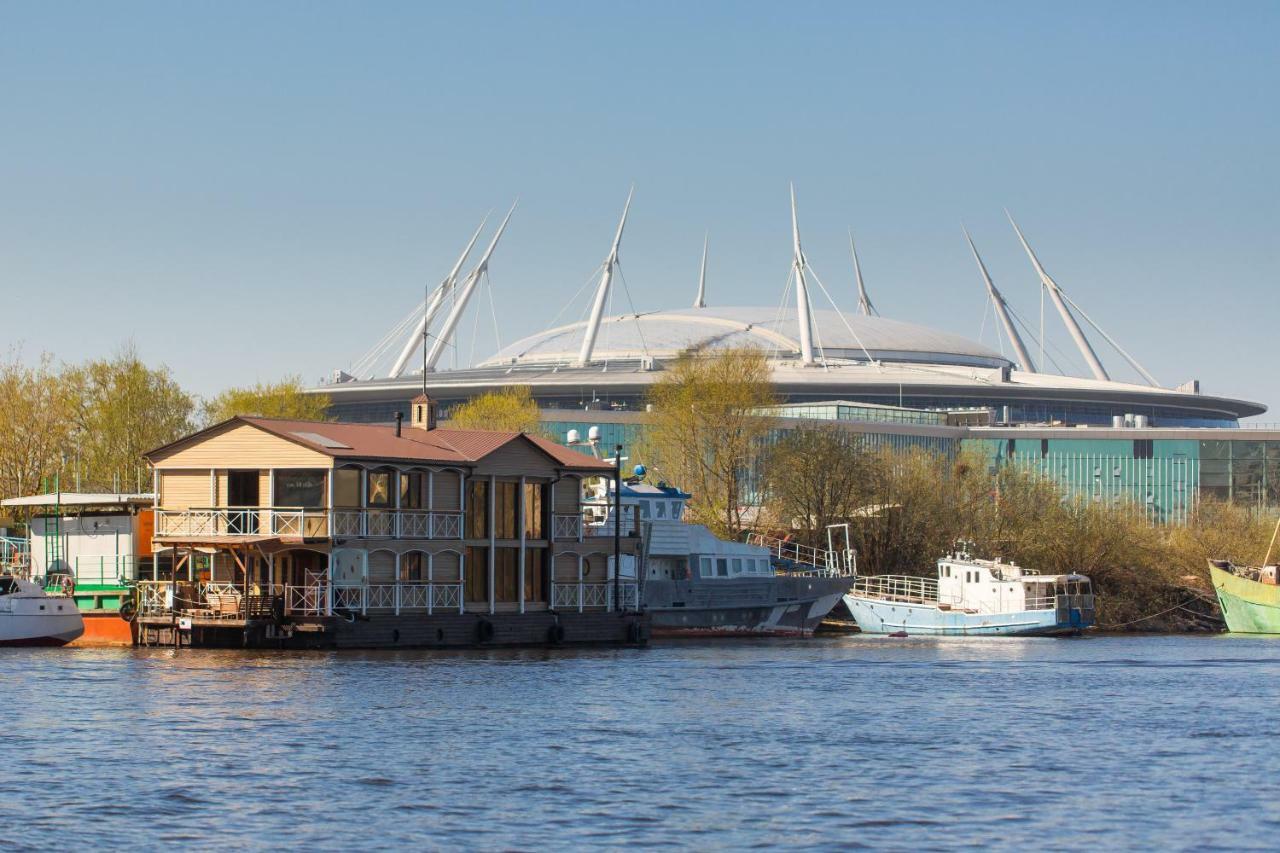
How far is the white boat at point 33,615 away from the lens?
73.9 meters

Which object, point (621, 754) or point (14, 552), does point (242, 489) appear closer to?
point (14, 552)

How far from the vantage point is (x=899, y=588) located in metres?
105

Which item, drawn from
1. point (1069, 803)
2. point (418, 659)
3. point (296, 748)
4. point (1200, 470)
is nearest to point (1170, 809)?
point (1069, 803)

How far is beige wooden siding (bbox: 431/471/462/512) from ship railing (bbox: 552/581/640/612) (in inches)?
255

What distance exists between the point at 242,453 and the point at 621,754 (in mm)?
33264

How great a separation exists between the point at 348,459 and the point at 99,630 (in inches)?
586

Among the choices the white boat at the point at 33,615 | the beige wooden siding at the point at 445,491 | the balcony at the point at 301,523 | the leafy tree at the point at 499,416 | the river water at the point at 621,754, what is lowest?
the river water at the point at 621,754

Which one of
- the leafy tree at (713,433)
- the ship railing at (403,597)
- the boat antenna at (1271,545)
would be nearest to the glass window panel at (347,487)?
the ship railing at (403,597)

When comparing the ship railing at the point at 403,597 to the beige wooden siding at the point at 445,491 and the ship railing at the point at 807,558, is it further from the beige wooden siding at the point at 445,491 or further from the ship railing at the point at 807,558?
the ship railing at the point at 807,558

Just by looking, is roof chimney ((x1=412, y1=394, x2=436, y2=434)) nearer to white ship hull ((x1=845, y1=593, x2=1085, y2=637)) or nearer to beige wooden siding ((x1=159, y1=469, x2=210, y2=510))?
beige wooden siding ((x1=159, y1=469, x2=210, y2=510))

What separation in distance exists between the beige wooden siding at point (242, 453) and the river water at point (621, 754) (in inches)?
301

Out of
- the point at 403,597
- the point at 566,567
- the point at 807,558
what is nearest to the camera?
the point at 403,597

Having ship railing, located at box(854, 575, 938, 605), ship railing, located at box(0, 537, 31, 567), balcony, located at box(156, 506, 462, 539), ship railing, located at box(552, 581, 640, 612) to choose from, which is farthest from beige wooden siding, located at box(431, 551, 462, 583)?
ship railing, located at box(854, 575, 938, 605)

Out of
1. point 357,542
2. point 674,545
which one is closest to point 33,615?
point 357,542
